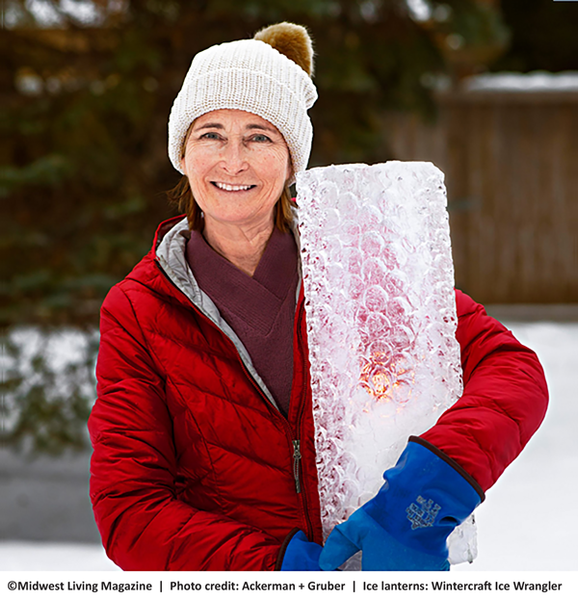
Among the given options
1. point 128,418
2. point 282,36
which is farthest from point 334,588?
point 282,36

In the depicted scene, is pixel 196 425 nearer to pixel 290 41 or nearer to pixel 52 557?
pixel 290 41

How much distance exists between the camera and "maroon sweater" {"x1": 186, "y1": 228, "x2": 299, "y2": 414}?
122 centimetres

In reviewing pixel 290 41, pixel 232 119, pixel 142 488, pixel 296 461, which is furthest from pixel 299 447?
pixel 290 41

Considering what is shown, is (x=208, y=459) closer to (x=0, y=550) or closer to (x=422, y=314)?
(x=422, y=314)

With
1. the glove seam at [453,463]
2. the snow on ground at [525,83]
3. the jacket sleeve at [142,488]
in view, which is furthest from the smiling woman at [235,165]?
the snow on ground at [525,83]

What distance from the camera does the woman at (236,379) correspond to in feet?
3.46

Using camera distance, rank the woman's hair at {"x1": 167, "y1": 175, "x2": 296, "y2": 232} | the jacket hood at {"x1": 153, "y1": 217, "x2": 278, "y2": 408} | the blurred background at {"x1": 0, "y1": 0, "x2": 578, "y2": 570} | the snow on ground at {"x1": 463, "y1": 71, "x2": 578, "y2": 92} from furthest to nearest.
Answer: the snow on ground at {"x1": 463, "y1": 71, "x2": 578, "y2": 92}
the blurred background at {"x1": 0, "y1": 0, "x2": 578, "y2": 570}
the woman's hair at {"x1": 167, "y1": 175, "x2": 296, "y2": 232}
the jacket hood at {"x1": 153, "y1": 217, "x2": 278, "y2": 408}

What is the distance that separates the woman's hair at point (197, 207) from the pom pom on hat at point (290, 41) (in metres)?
0.25

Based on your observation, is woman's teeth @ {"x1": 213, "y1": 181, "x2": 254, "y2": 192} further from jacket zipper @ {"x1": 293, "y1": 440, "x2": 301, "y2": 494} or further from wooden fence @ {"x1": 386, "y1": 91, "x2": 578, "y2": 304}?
wooden fence @ {"x1": 386, "y1": 91, "x2": 578, "y2": 304}

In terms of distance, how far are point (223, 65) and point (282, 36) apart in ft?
0.56

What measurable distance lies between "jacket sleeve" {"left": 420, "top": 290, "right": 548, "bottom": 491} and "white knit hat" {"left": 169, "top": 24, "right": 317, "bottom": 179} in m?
0.44

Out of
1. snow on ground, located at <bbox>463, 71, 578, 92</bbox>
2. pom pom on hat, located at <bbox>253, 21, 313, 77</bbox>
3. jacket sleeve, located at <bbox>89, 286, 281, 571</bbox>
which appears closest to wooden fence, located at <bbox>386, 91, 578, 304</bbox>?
snow on ground, located at <bbox>463, 71, 578, 92</bbox>

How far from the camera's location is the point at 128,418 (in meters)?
1.12

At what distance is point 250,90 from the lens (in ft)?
3.96
